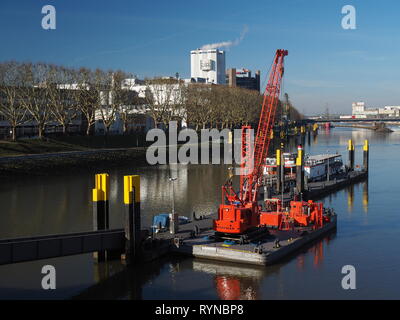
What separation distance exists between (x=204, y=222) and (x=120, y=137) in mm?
58828

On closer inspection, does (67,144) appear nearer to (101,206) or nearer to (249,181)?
(249,181)

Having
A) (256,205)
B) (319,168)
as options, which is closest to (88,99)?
(319,168)

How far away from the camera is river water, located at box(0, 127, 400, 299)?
23.3 meters

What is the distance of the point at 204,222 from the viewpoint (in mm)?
33844

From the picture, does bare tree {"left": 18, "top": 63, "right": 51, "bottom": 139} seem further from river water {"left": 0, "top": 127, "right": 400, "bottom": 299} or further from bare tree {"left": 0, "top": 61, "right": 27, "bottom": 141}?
river water {"left": 0, "top": 127, "right": 400, "bottom": 299}

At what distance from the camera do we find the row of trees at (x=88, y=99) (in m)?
72.1

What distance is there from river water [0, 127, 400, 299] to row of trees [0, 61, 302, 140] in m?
26.3

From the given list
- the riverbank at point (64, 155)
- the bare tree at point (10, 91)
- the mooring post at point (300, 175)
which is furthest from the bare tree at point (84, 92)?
the mooring post at point (300, 175)

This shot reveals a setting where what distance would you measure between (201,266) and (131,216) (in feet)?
15.1

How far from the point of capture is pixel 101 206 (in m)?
27.1
